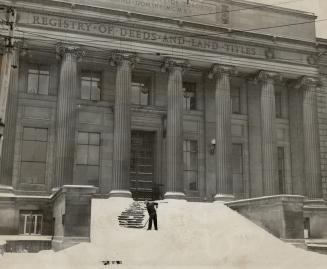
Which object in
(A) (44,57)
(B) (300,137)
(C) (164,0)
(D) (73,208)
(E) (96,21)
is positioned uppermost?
(C) (164,0)

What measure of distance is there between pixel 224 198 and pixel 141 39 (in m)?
10.2

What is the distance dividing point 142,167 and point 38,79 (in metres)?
8.05

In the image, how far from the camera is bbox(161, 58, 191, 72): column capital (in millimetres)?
27219

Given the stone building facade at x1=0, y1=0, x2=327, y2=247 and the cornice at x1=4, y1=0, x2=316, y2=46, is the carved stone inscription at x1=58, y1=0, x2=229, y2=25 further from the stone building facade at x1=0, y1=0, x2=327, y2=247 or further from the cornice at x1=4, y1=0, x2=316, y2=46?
the cornice at x1=4, y1=0, x2=316, y2=46

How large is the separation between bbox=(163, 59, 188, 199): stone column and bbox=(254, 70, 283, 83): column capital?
5014 mm

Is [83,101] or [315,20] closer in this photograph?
[83,101]

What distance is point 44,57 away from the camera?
27.0 m

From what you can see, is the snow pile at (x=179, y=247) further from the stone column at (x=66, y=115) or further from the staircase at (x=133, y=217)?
the stone column at (x=66, y=115)

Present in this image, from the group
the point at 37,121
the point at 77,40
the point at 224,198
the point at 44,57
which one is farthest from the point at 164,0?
the point at 224,198

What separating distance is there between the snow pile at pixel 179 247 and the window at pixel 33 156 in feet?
16.2

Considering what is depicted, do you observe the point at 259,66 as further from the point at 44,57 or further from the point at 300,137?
the point at 44,57

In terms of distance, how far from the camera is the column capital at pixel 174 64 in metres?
27.2

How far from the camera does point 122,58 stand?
86.2 ft

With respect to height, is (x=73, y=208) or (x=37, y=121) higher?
(x=37, y=121)
